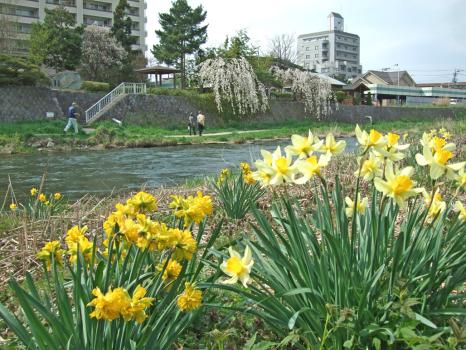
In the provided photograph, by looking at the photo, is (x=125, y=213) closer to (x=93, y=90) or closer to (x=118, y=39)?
(x=93, y=90)

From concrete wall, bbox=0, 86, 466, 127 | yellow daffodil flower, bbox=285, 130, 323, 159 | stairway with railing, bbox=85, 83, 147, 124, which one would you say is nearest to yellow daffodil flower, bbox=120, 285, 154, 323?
yellow daffodil flower, bbox=285, 130, 323, 159

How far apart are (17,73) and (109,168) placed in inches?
610

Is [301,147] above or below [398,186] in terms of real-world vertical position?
above

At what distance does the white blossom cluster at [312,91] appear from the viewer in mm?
34219

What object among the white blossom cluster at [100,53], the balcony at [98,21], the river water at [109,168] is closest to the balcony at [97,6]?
the balcony at [98,21]

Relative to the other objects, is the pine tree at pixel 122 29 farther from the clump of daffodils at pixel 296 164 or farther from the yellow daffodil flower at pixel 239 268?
the yellow daffodil flower at pixel 239 268

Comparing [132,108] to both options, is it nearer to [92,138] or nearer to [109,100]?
[109,100]

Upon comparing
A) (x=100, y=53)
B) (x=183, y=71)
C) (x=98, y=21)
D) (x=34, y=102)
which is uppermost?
(x=98, y=21)

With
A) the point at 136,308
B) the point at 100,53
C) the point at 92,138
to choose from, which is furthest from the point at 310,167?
the point at 100,53

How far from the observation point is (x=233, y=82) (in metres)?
29.9

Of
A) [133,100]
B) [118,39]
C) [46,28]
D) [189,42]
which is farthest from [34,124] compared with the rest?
[189,42]

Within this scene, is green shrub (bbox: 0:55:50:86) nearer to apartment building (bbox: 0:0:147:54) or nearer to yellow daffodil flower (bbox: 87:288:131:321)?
apartment building (bbox: 0:0:147:54)

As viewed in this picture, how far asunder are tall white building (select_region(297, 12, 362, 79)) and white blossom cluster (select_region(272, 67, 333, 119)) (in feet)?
253

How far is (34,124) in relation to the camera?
71.1 ft
